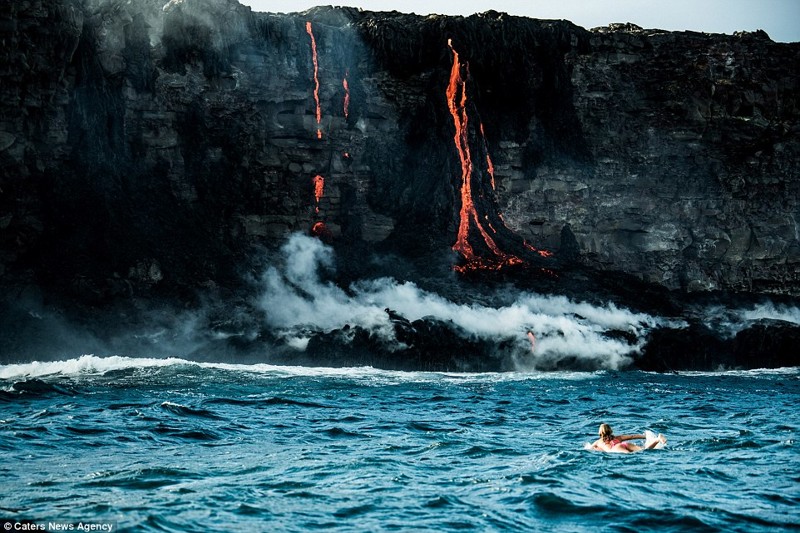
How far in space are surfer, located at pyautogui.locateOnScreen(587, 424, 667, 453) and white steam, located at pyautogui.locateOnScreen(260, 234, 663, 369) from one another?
912 inches

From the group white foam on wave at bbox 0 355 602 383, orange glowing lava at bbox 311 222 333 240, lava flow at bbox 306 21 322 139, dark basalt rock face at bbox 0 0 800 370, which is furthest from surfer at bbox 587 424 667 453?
lava flow at bbox 306 21 322 139

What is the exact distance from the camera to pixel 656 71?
202ft

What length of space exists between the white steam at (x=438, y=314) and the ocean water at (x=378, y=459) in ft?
32.9

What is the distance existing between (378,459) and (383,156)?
120 ft

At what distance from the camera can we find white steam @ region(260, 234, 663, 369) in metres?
48.2

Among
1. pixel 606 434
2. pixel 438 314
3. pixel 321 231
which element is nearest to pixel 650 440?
pixel 606 434

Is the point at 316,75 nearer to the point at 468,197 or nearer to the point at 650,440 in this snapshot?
the point at 468,197

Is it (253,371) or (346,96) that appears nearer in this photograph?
(253,371)

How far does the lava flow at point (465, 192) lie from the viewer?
54.5 metres

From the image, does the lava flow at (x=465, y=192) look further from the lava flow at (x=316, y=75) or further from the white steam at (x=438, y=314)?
the lava flow at (x=316, y=75)

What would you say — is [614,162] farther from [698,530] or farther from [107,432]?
[698,530]

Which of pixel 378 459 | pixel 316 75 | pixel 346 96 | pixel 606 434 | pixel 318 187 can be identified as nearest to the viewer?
pixel 378 459

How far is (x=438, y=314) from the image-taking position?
4991 centimetres

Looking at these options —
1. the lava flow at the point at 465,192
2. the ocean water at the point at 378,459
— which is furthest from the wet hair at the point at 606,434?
the lava flow at the point at 465,192
